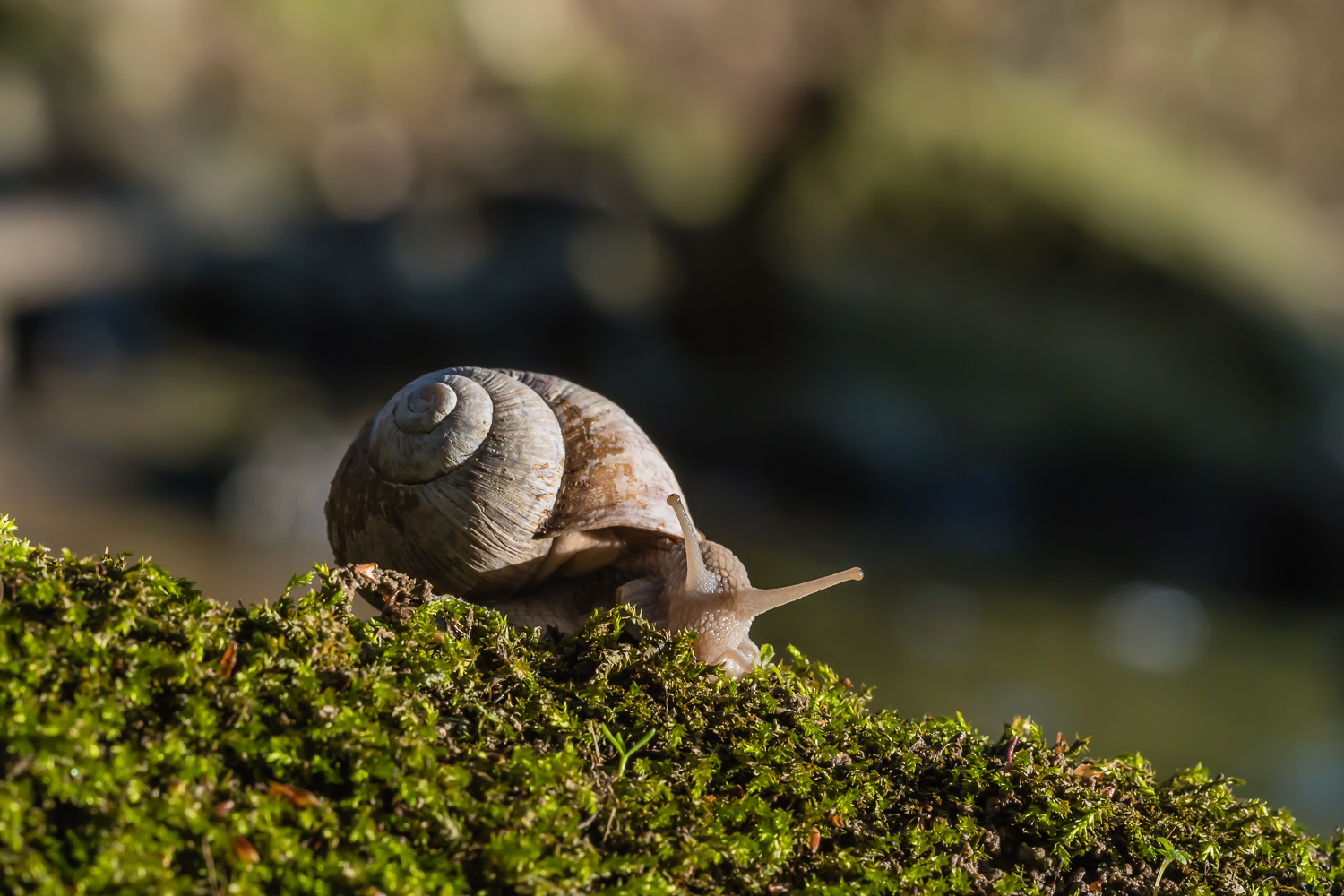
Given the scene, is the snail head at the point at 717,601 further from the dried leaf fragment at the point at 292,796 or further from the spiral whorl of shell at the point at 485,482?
the dried leaf fragment at the point at 292,796

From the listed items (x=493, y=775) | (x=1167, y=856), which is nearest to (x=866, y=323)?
(x=1167, y=856)

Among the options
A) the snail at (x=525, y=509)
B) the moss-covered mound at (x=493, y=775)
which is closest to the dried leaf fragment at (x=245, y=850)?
the moss-covered mound at (x=493, y=775)

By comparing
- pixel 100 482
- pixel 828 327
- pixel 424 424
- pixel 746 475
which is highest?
pixel 828 327

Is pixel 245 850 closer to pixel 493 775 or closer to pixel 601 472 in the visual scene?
pixel 493 775

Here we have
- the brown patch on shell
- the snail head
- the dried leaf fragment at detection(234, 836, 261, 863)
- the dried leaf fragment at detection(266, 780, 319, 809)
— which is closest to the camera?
the dried leaf fragment at detection(234, 836, 261, 863)

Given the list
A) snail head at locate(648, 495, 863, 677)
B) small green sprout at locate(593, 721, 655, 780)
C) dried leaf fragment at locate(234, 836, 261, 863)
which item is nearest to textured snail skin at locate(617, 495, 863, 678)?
snail head at locate(648, 495, 863, 677)

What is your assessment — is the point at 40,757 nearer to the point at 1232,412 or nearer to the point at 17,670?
the point at 17,670

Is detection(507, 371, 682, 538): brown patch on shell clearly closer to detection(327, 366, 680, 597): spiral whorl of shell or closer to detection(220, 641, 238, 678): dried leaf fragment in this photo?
detection(327, 366, 680, 597): spiral whorl of shell

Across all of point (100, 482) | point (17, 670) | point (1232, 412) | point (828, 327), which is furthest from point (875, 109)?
point (17, 670)

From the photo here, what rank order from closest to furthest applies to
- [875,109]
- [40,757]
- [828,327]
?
[40,757]
[828,327]
[875,109]
